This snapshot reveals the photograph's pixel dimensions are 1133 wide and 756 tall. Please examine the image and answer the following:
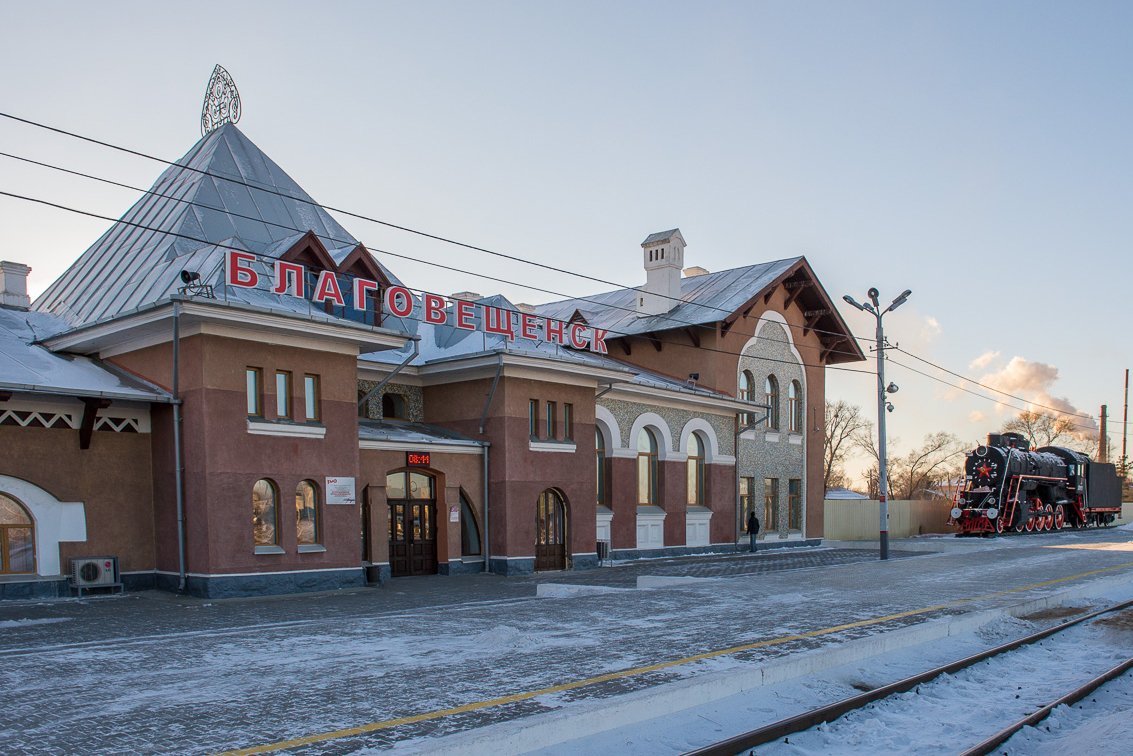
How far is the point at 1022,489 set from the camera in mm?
41781

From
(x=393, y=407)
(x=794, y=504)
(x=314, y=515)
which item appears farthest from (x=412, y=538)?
(x=794, y=504)

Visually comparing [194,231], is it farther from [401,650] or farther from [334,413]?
[401,650]

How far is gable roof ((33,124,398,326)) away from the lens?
65.2ft

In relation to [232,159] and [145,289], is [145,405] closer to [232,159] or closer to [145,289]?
[145,289]

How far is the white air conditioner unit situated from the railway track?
12.5m

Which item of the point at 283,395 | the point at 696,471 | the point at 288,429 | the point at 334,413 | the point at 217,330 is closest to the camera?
the point at 217,330

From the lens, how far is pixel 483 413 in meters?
22.1

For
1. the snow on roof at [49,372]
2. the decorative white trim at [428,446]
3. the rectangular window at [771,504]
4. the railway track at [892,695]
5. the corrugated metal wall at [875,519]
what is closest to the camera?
the railway track at [892,695]

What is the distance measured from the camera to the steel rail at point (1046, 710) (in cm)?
743

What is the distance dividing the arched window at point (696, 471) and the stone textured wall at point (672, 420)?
25.4 inches

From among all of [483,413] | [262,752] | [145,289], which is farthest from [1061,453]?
[262,752]

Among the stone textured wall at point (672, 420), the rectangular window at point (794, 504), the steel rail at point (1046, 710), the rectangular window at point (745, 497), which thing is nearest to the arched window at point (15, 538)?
the stone textured wall at point (672, 420)

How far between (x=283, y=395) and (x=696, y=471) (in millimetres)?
14914

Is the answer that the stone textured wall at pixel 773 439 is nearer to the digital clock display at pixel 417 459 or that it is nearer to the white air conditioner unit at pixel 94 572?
the digital clock display at pixel 417 459
